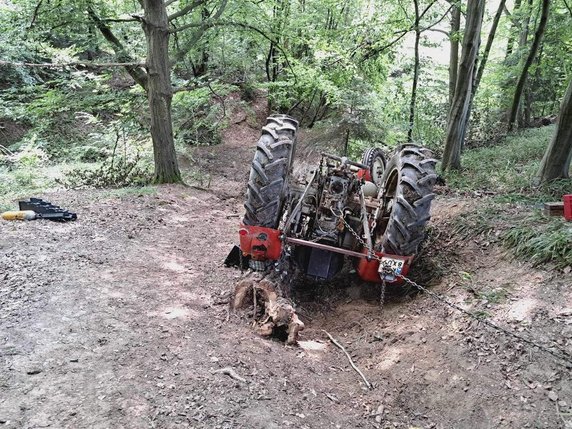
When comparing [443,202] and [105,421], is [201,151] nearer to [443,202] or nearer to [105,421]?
[443,202]

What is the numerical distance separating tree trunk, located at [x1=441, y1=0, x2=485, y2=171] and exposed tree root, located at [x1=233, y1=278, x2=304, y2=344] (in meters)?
7.22

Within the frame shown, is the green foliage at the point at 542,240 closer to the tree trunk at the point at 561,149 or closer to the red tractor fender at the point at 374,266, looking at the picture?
the red tractor fender at the point at 374,266

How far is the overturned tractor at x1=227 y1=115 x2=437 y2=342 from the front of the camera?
14.6ft

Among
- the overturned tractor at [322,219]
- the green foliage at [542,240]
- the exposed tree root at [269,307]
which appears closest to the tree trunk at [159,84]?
the overturned tractor at [322,219]

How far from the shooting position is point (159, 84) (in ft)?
30.9

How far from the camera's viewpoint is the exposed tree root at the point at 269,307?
3.97 meters

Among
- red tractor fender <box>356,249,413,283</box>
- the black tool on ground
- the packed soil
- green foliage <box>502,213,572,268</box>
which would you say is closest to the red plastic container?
green foliage <box>502,213,572,268</box>

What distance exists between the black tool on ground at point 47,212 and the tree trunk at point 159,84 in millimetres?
3479

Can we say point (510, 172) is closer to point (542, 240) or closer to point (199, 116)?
point (542, 240)

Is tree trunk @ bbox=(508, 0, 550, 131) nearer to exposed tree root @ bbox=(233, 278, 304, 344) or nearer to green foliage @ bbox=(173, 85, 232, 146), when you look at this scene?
green foliage @ bbox=(173, 85, 232, 146)

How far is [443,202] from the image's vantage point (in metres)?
7.37

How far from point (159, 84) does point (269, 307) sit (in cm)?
697

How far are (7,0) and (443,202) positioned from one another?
13022 mm

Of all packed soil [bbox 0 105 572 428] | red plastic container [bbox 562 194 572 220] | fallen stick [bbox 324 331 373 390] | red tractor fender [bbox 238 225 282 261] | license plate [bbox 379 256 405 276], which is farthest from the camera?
red plastic container [bbox 562 194 572 220]
